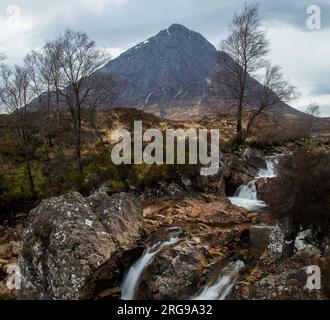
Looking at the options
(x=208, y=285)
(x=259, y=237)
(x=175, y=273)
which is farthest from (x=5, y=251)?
(x=259, y=237)

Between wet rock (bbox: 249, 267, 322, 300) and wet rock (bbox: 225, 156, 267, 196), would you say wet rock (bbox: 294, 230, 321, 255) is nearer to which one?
wet rock (bbox: 249, 267, 322, 300)

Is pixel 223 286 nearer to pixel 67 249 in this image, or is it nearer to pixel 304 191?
pixel 304 191

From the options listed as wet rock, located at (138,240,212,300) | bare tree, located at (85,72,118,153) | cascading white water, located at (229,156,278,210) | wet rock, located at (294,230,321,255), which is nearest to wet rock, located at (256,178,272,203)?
cascading white water, located at (229,156,278,210)

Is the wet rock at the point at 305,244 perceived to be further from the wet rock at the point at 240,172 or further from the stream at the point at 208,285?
the wet rock at the point at 240,172

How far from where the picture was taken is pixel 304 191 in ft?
43.2

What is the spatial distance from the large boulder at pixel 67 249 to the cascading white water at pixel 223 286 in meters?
3.71

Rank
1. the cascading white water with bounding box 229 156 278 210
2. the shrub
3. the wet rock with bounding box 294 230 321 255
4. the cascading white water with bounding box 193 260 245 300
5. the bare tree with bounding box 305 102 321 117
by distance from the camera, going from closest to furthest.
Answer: the wet rock with bounding box 294 230 321 255
the shrub
the cascading white water with bounding box 193 260 245 300
the cascading white water with bounding box 229 156 278 210
the bare tree with bounding box 305 102 321 117

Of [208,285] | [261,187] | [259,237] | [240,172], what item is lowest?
[208,285]

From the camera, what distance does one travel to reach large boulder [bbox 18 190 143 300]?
14.1m

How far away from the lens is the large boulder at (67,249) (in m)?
14.1

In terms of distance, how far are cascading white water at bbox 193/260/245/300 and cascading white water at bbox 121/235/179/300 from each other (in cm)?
276

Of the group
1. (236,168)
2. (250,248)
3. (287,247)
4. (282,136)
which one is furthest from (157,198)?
(282,136)

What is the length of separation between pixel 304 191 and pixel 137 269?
695cm

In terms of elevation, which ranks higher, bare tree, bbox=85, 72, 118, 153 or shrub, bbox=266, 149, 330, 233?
bare tree, bbox=85, 72, 118, 153
